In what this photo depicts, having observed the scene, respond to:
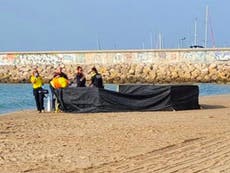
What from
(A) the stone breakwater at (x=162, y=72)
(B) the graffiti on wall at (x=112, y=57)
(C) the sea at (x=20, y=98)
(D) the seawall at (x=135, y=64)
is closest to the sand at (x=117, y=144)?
(C) the sea at (x=20, y=98)

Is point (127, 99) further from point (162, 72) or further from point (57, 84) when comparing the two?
point (162, 72)

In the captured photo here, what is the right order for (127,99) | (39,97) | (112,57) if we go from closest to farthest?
(127,99), (39,97), (112,57)

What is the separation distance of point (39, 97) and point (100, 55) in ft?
146

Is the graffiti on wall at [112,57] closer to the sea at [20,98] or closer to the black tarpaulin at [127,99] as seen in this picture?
the sea at [20,98]

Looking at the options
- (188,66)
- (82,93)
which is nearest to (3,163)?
(82,93)

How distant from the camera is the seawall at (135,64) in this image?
60.8 metres

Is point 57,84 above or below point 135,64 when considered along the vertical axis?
above

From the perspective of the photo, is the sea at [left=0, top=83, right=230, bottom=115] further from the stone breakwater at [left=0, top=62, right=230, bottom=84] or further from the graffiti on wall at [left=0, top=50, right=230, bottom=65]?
the graffiti on wall at [left=0, top=50, right=230, bottom=65]

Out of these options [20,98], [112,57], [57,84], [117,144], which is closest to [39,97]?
[57,84]

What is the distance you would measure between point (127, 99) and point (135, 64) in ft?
140

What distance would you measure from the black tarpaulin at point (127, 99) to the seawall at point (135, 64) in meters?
36.6

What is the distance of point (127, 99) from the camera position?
73.0 feet

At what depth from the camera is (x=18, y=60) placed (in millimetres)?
71500

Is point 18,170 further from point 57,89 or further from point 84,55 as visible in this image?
point 84,55
